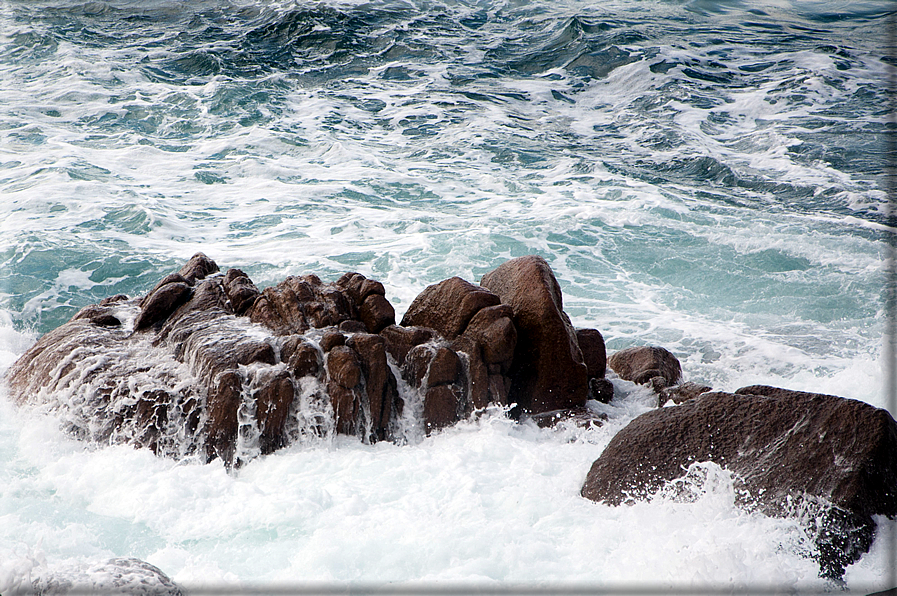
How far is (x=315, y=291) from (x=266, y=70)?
14.5m

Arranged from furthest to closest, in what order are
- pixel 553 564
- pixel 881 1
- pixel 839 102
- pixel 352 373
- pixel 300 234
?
pixel 881 1 → pixel 839 102 → pixel 300 234 → pixel 352 373 → pixel 553 564

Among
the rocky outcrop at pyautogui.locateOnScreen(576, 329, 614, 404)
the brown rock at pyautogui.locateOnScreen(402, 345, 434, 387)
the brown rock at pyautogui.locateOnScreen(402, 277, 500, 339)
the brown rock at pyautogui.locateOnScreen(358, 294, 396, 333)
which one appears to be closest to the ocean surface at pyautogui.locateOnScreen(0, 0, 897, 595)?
the rocky outcrop at pyautogui.locateOnScreen(576, 329, 614, 404)

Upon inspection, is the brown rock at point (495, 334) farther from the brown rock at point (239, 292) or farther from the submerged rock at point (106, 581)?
the submerged rock at point (106, 581)

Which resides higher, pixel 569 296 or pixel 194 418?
pixel 194 418

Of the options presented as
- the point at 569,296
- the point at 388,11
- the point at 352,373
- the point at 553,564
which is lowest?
the point at 569,296

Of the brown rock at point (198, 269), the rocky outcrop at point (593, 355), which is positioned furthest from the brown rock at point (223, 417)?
the rocky outcrop at point (593, 355)

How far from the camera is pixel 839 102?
1642 centimetres

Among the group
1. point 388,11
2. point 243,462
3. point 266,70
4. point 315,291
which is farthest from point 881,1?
point 243,462

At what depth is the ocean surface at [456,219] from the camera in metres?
4.13

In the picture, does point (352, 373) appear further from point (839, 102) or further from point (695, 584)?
Answer: point (839, 102)

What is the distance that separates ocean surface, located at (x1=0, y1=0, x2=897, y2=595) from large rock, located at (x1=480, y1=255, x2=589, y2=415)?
1.19 ft

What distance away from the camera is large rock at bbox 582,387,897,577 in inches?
152

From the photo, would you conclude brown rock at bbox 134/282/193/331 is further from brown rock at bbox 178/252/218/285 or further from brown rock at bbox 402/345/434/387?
brown rock at bbox 402/345/434/387

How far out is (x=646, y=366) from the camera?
6.62m
